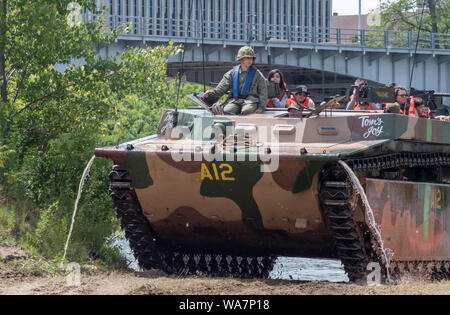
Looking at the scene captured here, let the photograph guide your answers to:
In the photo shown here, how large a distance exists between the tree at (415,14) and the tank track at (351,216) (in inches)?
1642

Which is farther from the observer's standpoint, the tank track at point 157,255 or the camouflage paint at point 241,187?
the tank track at point 157,255

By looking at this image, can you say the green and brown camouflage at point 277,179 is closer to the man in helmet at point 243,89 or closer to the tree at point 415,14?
the man in helmet at point 243,89

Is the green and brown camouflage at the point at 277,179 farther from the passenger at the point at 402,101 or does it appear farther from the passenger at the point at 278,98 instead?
the passenger at the point at 402,101

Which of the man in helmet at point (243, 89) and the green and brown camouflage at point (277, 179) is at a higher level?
the man in helmet at point (243, 89)

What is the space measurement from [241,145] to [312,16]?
7928cm

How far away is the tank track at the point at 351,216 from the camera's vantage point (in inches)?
429

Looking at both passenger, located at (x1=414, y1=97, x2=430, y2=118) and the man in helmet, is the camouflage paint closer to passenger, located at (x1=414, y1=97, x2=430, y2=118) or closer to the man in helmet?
the man in helmet

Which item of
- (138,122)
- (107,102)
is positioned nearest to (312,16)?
(138,122)

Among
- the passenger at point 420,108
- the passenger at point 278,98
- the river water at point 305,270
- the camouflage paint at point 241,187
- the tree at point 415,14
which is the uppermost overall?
the tree at point 415,14

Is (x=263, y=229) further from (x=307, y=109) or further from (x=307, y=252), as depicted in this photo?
(x=307, y=109)

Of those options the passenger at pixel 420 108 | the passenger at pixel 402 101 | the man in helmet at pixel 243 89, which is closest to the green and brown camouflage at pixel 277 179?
the man in helmet at pixel 243 89

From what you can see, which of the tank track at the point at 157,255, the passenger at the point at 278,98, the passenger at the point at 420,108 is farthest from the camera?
the passenger at the point at 420,108

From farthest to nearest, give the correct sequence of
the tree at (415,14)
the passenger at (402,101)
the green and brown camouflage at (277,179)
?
the tree at (415,14), the passenger at (402,101), the green and brown camouflage at (277,179)

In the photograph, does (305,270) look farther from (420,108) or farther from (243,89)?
(243,89)
